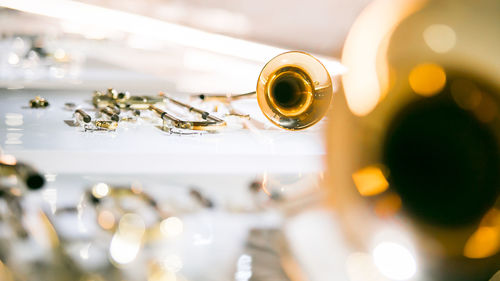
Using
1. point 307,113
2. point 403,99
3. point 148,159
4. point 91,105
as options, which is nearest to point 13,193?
point 148,159

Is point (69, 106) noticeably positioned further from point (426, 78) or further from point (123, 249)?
point (426, 78)

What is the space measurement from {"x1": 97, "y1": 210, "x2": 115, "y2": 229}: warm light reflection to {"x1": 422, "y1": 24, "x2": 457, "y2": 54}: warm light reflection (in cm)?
90

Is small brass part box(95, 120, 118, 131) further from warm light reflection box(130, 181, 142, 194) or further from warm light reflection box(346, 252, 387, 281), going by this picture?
warm light reflection box(346, 252, 387, 281)

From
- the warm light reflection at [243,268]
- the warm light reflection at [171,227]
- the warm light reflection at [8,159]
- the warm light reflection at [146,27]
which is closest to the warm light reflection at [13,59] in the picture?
the warm light reflection at [146,27]

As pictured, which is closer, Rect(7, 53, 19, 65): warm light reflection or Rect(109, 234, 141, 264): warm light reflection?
Rect(109, 234, 141, 264): warm light reflection

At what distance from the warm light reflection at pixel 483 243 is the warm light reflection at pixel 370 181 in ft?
0.74

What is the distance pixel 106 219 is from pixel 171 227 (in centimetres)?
17

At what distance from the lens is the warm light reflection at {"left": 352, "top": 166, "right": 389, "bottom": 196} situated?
3.18 ft

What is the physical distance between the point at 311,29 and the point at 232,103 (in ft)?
2.54

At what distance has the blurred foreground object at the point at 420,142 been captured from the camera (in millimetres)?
946

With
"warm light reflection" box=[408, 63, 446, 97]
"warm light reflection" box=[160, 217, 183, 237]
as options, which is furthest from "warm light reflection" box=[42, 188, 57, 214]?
"warm light reflection" box=[408, 63, 446, 97]

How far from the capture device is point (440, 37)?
3.14 feet

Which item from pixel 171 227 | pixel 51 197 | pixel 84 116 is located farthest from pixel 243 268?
pixel 84 116

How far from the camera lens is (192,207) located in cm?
113
